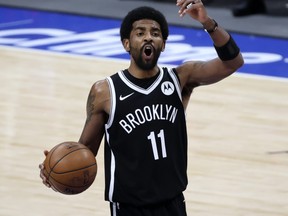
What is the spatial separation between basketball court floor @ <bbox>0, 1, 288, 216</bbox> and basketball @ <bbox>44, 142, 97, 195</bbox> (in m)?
2.31

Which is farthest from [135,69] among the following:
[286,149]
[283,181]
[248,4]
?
[248,4]

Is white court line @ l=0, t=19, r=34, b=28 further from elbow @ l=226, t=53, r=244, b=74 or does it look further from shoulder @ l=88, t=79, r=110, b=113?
elbow @ l=226, t=53, r=244, b=74

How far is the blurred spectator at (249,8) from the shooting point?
14.6m

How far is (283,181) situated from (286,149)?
2.93ft

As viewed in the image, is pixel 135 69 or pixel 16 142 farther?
pixel 16 142

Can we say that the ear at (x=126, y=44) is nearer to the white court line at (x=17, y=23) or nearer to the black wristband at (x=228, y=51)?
the black wristband at (x=228, y=51)

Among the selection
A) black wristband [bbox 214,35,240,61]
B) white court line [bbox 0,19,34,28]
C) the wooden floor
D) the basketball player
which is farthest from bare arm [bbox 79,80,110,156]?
white court line [bbox 0,19,34,28]

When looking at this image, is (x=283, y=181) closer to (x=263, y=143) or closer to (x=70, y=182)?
(x=263, y=143)

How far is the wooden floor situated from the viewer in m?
7.89

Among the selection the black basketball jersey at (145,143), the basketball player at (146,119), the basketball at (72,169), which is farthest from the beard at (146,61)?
the basketball at (72,169)

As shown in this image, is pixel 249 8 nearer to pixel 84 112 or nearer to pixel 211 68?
pixel 84 112

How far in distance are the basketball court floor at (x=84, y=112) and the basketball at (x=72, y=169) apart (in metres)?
2.31

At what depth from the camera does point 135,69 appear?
5.32 meters

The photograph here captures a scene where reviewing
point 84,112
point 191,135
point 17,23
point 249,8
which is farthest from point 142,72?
point 249,8
